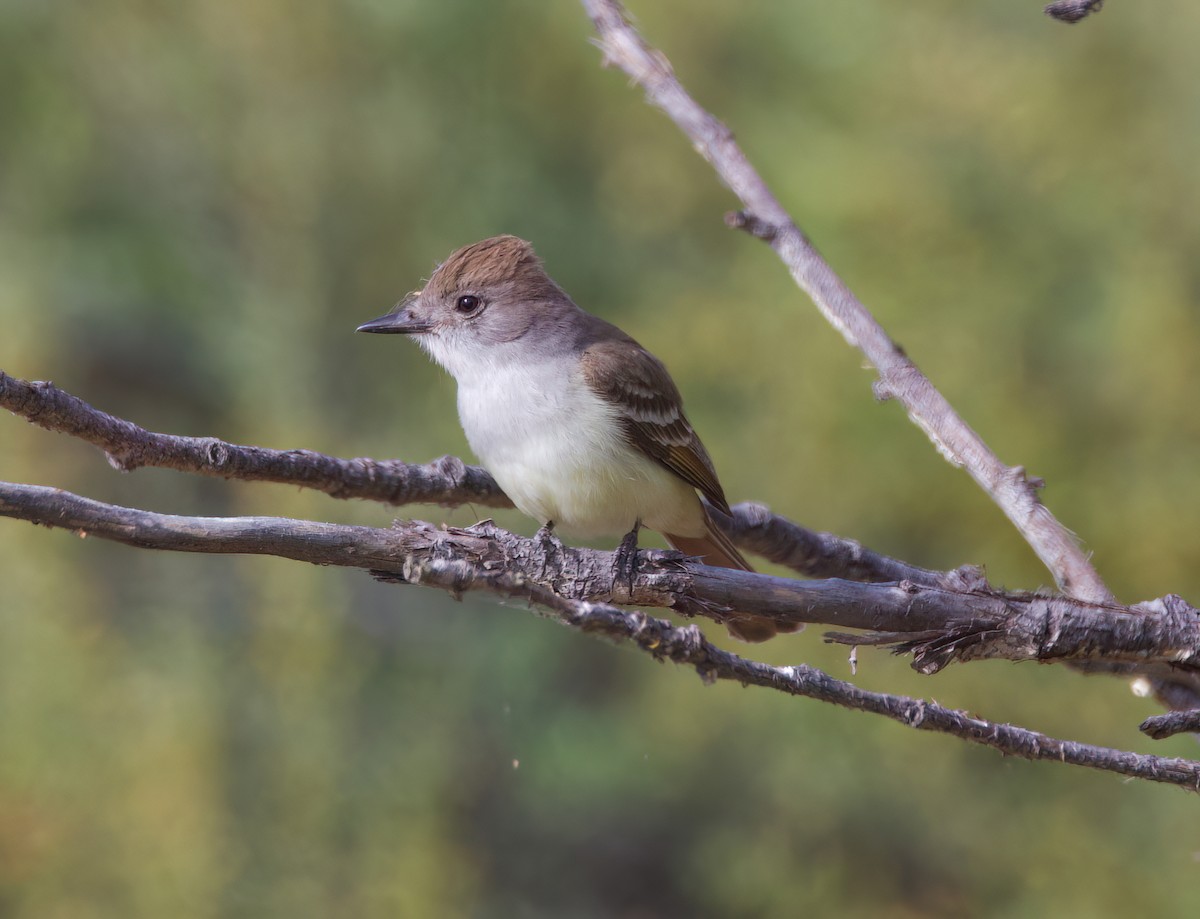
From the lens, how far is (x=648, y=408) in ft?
8.09

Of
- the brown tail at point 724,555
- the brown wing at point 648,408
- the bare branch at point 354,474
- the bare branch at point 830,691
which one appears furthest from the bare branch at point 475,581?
the brown wing at point 648,408

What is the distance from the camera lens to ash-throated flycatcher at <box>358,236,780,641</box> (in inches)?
88.5

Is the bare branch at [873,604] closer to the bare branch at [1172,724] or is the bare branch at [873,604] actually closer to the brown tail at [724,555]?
the bare branch at [1172,724]

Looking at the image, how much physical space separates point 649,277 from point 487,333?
109 inches

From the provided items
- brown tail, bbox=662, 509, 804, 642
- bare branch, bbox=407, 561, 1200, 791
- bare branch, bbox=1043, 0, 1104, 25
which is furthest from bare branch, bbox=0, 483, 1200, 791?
brown tail, bbox=662, 509, 804, 642

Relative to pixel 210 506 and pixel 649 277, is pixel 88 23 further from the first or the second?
pixel 649 277

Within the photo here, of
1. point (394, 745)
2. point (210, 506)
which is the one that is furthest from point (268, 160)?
point (394, 745)

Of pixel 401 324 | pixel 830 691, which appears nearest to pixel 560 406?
pixel 401 324

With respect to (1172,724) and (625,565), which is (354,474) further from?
(1172,724)

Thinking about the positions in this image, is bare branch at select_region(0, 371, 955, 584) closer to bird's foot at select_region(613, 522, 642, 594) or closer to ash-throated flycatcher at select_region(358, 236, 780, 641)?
ash-throated flycatcher at select_region(358, 236, 780, 641)

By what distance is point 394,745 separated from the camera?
155 inches

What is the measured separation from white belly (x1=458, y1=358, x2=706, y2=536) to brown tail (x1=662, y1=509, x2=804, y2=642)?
0.10 meters

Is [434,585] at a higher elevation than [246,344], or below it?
below

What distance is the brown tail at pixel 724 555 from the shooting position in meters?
2.38
